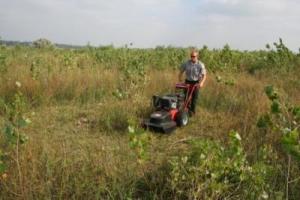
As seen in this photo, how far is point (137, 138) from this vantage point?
376 cm

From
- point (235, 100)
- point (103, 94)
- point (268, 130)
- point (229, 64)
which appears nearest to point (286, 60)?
point (229, 64)

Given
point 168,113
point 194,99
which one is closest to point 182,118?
point 168,113

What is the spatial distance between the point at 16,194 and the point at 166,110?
3458 mm

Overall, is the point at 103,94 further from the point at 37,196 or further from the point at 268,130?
the point at 37,196

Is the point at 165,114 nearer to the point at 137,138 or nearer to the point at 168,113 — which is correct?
the point at 168,113

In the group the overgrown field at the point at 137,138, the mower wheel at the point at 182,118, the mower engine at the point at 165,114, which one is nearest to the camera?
the overgrown field at the point at 137,138

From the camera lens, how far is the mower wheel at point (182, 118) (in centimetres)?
707

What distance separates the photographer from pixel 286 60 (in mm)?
11500

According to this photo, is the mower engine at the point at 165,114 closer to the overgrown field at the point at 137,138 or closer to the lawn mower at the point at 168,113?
the lawn mower at the point at 168,113

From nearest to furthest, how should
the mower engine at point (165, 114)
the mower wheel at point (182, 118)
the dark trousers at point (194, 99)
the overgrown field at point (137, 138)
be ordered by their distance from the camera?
the overgrown field at point (137, 138), the mower engine at point (165, 114), the mower wheel at point (182, 118), the dark trousers at point (194, 99)

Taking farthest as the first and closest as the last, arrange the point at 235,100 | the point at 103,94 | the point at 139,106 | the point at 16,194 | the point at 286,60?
the point at 286,60, the point at 103,94, the point at 235,100, the point at 139,106, the point at 16,194

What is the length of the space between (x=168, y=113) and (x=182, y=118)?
1.28 feet

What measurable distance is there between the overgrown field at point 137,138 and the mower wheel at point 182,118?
138 millimetres

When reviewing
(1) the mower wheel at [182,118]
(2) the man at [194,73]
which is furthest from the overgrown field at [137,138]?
(2) the man at [194,73]
